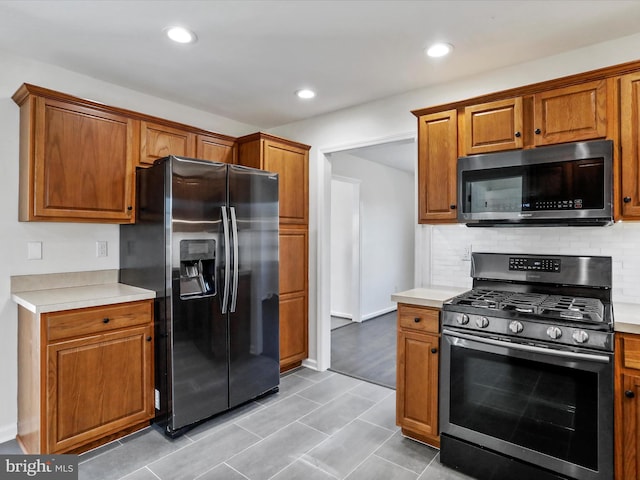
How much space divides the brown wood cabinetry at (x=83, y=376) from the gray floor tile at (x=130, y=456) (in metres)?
0.11

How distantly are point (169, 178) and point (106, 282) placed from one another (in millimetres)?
1098

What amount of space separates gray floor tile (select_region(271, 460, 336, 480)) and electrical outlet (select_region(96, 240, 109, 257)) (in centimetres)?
204

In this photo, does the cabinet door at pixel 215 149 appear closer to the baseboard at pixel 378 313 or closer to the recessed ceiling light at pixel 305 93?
the recessed ceiling light at pixel 305 93

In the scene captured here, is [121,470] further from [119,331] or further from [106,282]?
[106,282]

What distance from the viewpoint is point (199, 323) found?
102 inches

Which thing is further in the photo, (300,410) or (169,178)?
(300,410)

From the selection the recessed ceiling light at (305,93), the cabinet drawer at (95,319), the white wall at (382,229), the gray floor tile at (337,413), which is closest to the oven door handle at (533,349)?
the gray floor tile at (337,413)

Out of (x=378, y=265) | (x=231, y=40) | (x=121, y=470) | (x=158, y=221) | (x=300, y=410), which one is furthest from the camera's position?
(x=378, y=265)

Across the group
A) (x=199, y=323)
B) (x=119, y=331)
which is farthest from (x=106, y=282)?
(x=199, y=323)

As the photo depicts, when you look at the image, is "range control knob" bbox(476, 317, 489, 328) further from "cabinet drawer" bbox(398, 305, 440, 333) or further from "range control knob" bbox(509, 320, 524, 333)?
"cabinet drawer" bbox(398, 305, 440, 333)

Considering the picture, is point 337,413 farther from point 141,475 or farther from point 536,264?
point 536,264

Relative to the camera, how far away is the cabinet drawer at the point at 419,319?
2.31m

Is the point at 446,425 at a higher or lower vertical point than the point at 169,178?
lower

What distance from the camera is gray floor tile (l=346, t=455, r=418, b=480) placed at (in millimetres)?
2090
